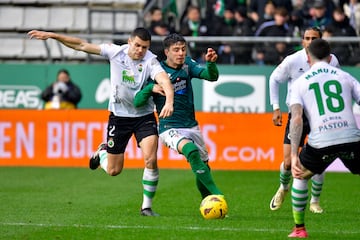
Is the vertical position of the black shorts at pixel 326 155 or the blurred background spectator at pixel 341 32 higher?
the blurred background spectator at pixel 341 32

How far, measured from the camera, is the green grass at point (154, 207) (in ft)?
36.5

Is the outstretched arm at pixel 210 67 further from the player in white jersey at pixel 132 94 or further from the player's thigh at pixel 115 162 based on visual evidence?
the player's thigh at pixel 115 162

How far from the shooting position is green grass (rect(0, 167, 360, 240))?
1112 centimetres

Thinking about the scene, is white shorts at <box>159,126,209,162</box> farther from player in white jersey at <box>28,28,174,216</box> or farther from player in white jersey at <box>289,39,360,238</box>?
player in white jersey at <box>289,39,360,238</box>

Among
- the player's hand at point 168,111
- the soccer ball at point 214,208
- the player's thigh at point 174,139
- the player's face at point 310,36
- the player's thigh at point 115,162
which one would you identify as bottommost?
the soccer ball at point 214,208

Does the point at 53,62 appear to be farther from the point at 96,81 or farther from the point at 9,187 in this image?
the point at 9,187

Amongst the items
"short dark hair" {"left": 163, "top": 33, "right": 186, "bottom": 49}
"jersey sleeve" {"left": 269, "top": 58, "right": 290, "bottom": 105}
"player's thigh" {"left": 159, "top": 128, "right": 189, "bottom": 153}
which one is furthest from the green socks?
"jersey sleeve" {"left": 269, "top": 58, "right": 290, "bottom": 105}

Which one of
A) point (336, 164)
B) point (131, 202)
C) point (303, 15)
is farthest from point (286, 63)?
point (303, 15)

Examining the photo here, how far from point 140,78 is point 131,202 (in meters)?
2.39

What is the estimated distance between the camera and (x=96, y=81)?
952 inches

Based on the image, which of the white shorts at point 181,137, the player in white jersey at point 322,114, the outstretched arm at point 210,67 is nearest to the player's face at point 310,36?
the outstretched arm at point 210,67

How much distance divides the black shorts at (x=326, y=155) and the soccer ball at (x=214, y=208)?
2080 mm

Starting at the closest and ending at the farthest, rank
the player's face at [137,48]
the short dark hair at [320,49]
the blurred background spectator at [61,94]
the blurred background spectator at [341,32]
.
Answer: the short dark hair at [320,49] < the player's face at [137,48] < the blurred background spectator at [341,32] < the blurred background spectator at [61,94]

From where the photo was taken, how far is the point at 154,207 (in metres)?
14.0
